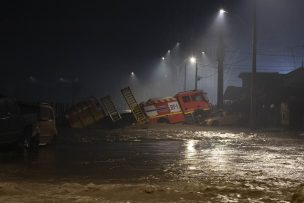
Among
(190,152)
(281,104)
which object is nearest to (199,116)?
(281,104)

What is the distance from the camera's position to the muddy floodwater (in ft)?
26.5

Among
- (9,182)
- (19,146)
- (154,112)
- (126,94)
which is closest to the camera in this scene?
(9,182)

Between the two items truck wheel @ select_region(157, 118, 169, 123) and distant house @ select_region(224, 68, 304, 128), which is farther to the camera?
truck wheel @ select_region(157, 118, 169, 123)

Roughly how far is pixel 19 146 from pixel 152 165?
5.13 m

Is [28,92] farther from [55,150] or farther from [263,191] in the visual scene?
[263,191]

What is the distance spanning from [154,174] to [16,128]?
231 inches

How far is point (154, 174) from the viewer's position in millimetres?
11188

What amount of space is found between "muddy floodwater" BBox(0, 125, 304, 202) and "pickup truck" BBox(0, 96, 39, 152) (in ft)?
1.50

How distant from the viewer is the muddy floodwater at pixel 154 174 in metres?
8.07

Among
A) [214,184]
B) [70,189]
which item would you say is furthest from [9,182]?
[214,184]

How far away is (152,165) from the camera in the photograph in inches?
507

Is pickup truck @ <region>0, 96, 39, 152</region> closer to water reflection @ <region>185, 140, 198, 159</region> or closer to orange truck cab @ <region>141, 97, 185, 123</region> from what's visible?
water reflection @ <region>185, 140, 198, 159</region>

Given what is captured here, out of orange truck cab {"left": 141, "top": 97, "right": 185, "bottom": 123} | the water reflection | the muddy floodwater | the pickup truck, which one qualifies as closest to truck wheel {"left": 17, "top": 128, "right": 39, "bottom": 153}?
the pickup truck

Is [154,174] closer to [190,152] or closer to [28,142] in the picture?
[190,152]
